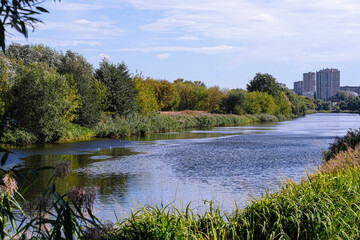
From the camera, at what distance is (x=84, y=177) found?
505 inches

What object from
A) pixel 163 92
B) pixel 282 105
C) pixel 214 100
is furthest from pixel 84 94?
pixel 282 105

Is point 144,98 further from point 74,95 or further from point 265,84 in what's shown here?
point 265,84

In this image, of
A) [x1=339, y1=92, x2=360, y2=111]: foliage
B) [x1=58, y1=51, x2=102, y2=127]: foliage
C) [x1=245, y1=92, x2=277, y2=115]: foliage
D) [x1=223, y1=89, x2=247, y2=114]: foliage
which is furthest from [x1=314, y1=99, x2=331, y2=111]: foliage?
[x1=58, y1=51, x2=102, y2=127]: foliage

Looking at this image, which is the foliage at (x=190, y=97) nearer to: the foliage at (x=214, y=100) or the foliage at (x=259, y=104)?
the foliage at (x=214, y=100)

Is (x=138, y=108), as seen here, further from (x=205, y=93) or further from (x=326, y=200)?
(x=326, y=200)

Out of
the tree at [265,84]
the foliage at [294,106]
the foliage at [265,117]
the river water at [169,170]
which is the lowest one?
the river water at [169,170]

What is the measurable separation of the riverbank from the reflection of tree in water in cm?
160

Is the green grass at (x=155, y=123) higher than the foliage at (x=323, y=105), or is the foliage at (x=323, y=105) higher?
the foliage at (x=323, y=105)

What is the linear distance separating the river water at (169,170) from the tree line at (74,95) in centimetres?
210

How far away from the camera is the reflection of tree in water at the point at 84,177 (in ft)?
35.0

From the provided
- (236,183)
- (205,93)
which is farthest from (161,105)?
(236,183)

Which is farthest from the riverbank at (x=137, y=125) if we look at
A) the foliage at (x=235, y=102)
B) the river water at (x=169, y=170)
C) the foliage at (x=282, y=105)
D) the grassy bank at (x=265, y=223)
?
the foliage at (x=282, y=105)

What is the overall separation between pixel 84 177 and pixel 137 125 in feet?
64.6

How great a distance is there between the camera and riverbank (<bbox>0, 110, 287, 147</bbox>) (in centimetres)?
2397
